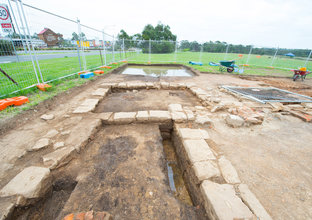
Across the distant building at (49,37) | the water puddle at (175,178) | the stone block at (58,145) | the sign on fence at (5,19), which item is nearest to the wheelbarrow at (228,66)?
the water puddle at (175,178)

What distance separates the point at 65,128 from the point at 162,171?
6.98ft

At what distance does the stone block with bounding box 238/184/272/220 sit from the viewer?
132 cm

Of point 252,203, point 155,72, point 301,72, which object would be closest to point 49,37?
point 155,72

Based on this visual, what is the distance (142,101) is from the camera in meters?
4.16

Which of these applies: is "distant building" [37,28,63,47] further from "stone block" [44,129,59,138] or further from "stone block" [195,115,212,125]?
"stone block" [195,115,212,125]

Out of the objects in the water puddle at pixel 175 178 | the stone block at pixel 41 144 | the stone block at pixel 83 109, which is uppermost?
the stone block at pixel 83 109

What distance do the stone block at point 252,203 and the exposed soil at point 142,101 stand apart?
242 cm

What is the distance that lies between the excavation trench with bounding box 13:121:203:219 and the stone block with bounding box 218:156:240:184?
0.55 metres

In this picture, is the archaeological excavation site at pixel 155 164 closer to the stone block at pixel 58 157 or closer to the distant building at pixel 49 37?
the stone block at pixel 58 157

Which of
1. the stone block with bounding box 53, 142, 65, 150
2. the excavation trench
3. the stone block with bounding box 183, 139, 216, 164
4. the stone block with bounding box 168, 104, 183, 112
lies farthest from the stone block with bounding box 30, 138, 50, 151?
the stone block with bounding box 168, 104, 183, 112

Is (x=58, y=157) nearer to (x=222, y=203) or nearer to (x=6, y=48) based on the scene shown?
(x=222, y=203)

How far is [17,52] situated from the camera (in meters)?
3.81

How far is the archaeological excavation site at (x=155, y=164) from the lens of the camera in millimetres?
1476

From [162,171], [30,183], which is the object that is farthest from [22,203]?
[162,171]
